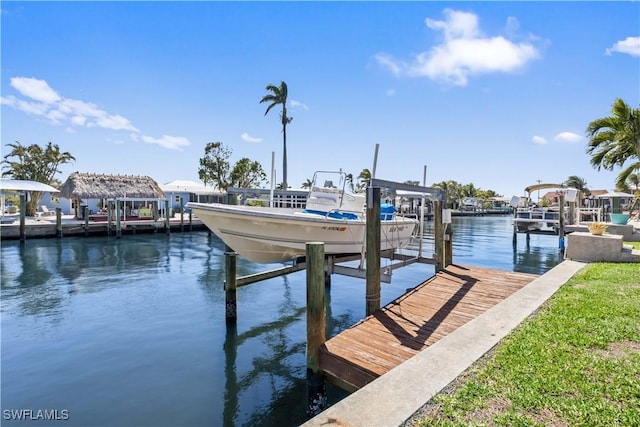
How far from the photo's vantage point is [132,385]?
6.24 meters

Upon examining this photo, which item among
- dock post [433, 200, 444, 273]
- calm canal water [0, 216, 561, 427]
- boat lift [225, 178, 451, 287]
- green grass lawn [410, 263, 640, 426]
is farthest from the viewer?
dock post [433, 200, 444, 273]

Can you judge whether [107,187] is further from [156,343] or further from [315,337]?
[315,337]

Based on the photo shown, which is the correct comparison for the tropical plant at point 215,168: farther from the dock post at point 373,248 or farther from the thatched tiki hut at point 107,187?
the dock post at point 373,248

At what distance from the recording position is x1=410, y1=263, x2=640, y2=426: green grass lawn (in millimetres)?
2871

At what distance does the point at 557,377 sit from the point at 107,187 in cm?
4152

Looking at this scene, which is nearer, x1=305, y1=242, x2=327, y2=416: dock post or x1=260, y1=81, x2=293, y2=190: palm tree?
x1=305, y1=242, x2=327, y2=416: dock post

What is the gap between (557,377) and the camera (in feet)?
11.4

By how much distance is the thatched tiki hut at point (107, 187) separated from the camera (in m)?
35.1

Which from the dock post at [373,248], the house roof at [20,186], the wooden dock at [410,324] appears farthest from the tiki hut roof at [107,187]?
the wooden dock at [410,324]

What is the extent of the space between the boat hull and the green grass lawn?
455 cm

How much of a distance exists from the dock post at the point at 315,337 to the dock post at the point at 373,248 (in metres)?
1.44

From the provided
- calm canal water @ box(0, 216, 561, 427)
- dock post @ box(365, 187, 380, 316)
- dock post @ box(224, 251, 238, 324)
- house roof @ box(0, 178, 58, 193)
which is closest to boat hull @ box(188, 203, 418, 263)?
dock post @ box(224, 251, 238, 324)

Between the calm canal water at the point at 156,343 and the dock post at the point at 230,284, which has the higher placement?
the dock post at the point at 230,284

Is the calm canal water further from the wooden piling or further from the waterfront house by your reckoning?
the waterfront house
